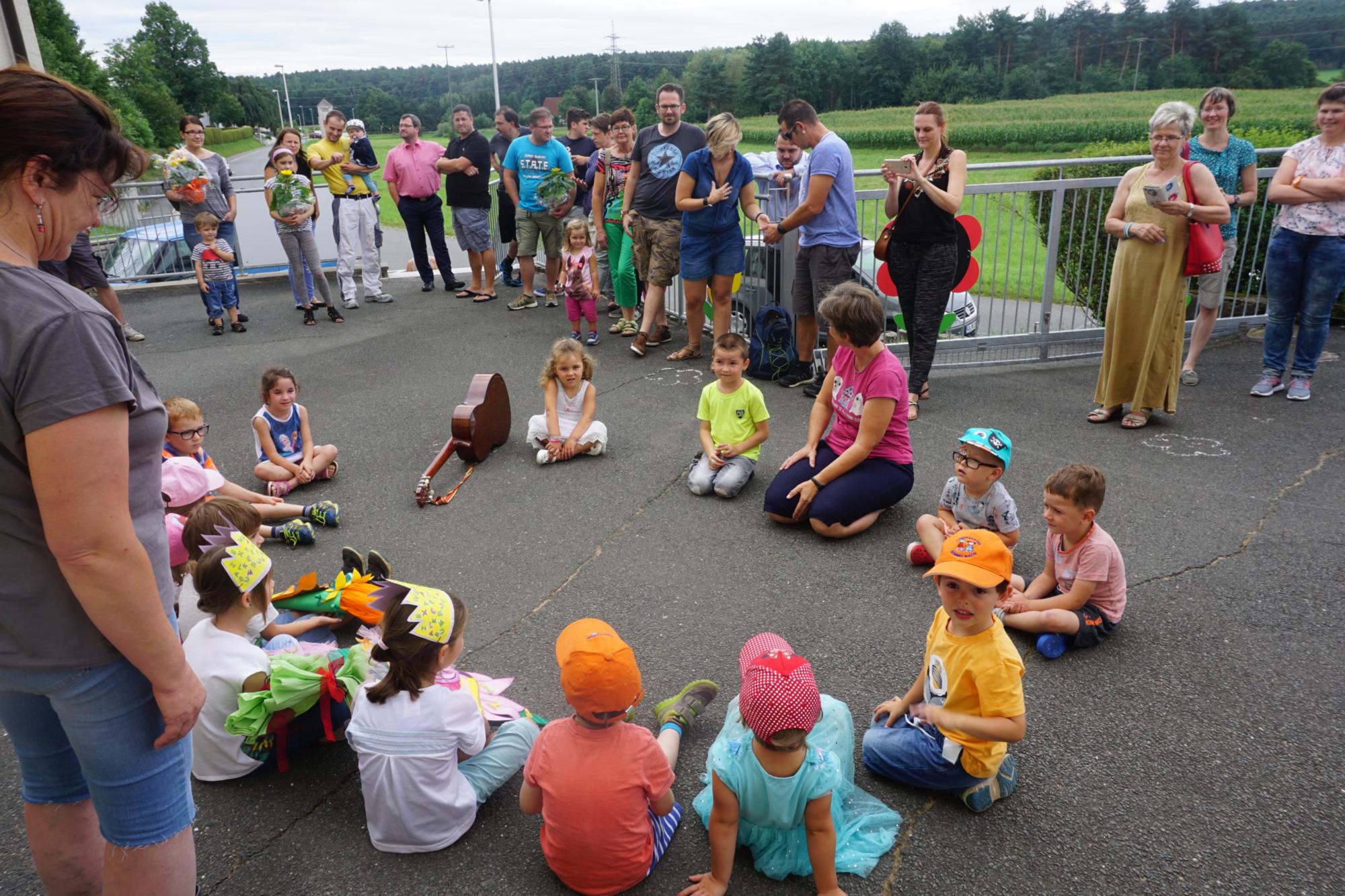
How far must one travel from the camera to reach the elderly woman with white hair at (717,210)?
304 inches

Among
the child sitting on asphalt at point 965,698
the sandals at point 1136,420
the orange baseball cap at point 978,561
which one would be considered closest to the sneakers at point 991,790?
the child sitting on asphalt at point 965,698

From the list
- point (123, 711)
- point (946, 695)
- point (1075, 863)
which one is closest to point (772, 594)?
point (946, 695)

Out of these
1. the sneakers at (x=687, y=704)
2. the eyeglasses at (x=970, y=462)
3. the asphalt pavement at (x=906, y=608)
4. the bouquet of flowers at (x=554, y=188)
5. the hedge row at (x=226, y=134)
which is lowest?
the asphalt pavement at (x=906, y=608)

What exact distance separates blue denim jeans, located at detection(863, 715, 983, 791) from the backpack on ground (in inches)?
195

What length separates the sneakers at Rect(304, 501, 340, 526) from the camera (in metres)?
5.30

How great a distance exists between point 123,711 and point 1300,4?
1598 inches

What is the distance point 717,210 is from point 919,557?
4.27 m

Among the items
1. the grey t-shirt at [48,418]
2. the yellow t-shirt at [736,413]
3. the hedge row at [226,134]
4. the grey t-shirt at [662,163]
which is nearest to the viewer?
the grey t-shirt at [48,418]

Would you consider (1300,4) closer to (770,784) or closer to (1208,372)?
(1208,372)

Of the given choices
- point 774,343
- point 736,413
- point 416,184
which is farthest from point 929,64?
point 736,413

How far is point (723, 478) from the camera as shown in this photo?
5.60 metres

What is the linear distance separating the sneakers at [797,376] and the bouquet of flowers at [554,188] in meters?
3.80

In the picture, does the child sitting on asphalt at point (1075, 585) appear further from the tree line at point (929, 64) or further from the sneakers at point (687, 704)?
the tree line at point (929, 64)

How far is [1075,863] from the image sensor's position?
2762mm
